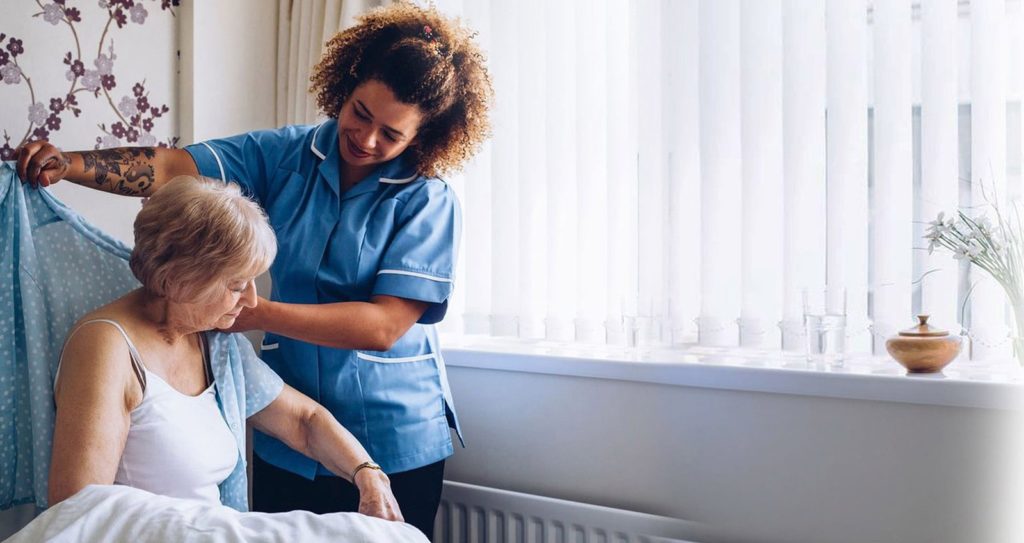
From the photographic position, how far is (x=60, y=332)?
150 cm

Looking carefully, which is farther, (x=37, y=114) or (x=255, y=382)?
(x=37, y=114)

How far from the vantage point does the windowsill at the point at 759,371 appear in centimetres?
162

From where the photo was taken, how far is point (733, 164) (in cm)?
199

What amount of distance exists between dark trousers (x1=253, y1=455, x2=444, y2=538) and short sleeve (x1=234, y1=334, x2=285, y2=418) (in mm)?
262

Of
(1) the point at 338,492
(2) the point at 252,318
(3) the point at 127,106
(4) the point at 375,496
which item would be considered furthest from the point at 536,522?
(3) the point at 127,106

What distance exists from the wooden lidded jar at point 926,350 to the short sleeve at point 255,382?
1178 millimetres

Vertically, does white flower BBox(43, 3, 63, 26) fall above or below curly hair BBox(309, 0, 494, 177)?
above

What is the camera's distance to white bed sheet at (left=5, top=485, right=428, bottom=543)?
1.16 meters

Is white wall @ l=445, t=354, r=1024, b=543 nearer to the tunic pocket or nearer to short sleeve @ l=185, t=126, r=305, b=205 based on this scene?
the tunic pocket

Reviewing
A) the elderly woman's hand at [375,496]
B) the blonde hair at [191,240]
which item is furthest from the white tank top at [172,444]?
the elderly woman's hand at [375,496]

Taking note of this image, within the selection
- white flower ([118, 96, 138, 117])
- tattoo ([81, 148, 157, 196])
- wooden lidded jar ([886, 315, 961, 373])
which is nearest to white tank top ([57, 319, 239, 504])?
tattoo ([81, 148, 157, 196])

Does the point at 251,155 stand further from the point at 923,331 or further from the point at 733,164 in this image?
the point at 923,331

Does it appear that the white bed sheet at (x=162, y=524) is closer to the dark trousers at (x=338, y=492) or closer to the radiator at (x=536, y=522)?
the dark trousers at (x=338, y=492)

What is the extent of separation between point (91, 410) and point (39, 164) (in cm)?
47
